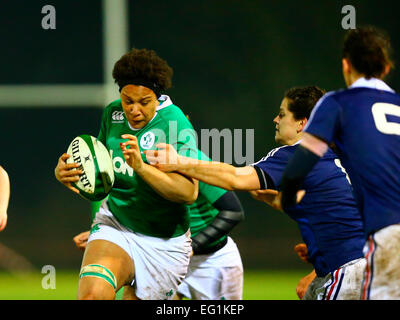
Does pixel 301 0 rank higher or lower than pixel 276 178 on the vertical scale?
higher

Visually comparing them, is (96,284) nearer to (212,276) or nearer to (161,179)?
(161,179)

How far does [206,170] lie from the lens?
350cm

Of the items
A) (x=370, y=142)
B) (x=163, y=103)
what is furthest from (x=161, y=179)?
(x=370, y=142)

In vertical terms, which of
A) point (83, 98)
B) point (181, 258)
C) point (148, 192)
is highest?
point (83, 98)

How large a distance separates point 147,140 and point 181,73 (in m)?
4.48

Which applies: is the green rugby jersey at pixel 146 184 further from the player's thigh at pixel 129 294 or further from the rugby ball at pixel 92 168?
the player's thigh at pixel 129 294

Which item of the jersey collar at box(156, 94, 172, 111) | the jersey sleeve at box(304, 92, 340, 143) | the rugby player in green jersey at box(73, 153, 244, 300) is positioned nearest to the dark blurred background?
the rugby player in green jersey at box(73, 153, 244, 300)

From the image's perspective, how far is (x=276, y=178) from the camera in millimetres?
3502

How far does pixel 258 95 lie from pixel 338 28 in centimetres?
130

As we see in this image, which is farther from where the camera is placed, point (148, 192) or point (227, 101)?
point (227, 101)

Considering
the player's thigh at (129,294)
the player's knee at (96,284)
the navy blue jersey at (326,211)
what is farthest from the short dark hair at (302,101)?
the player's thigh at (129,294)
